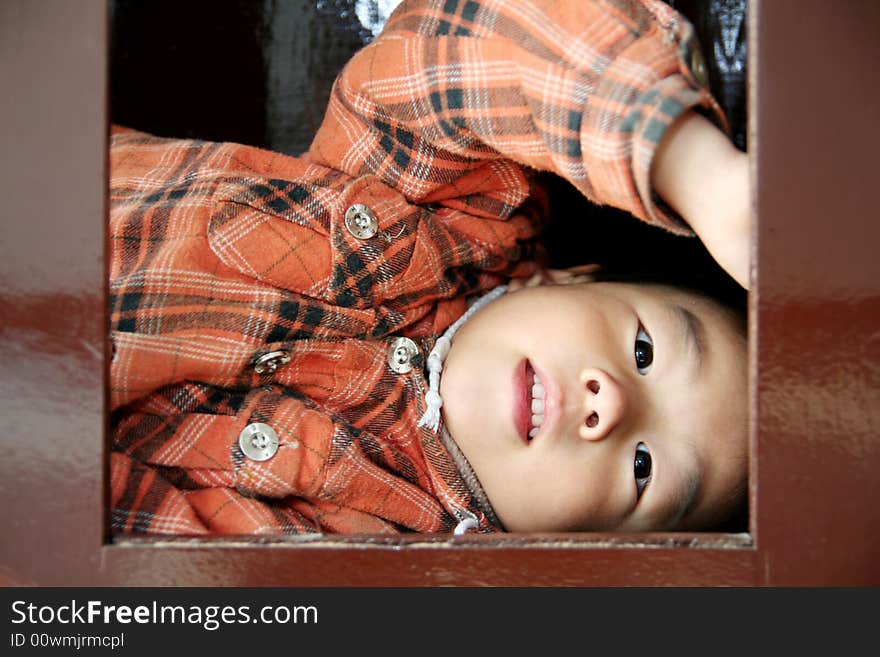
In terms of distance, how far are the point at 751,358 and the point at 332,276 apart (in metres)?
0.37

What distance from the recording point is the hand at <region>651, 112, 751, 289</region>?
1.72ft

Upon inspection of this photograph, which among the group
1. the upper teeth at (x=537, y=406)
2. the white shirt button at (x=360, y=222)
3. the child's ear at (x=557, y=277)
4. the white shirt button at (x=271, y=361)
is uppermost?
the white shirt button at (x=360, y=222)

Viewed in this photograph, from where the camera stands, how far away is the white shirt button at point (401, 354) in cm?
75

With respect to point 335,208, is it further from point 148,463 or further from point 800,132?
point 800,132

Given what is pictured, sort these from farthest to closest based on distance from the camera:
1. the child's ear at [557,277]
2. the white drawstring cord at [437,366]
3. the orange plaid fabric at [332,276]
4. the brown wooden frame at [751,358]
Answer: the child's ear at [557,277], the white drawstring cord at [437,366], the orange plaid fabric at [332,276], the brown wooden frame at [751,358]

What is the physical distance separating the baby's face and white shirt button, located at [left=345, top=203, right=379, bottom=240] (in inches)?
5.3

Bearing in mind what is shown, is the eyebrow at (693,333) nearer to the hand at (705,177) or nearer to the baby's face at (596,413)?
the baby's face at (596,413)

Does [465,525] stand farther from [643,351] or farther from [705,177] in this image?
[705,177]

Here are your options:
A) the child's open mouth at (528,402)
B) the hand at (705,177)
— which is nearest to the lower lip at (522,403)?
the child's open mouth at (528,402)

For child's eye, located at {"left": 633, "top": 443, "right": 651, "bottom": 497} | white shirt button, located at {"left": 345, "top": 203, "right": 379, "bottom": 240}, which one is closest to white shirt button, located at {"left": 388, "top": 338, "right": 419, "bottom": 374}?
white shirt button, located at {"left": 345, "top": 203, "right": 379, "bottom": 240}

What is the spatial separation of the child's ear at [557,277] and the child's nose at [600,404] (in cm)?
20

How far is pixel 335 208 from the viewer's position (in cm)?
72

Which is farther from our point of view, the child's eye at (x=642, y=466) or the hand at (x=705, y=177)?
the child's eye at (x=642, y=466)

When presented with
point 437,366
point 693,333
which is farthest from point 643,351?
point 437,366
